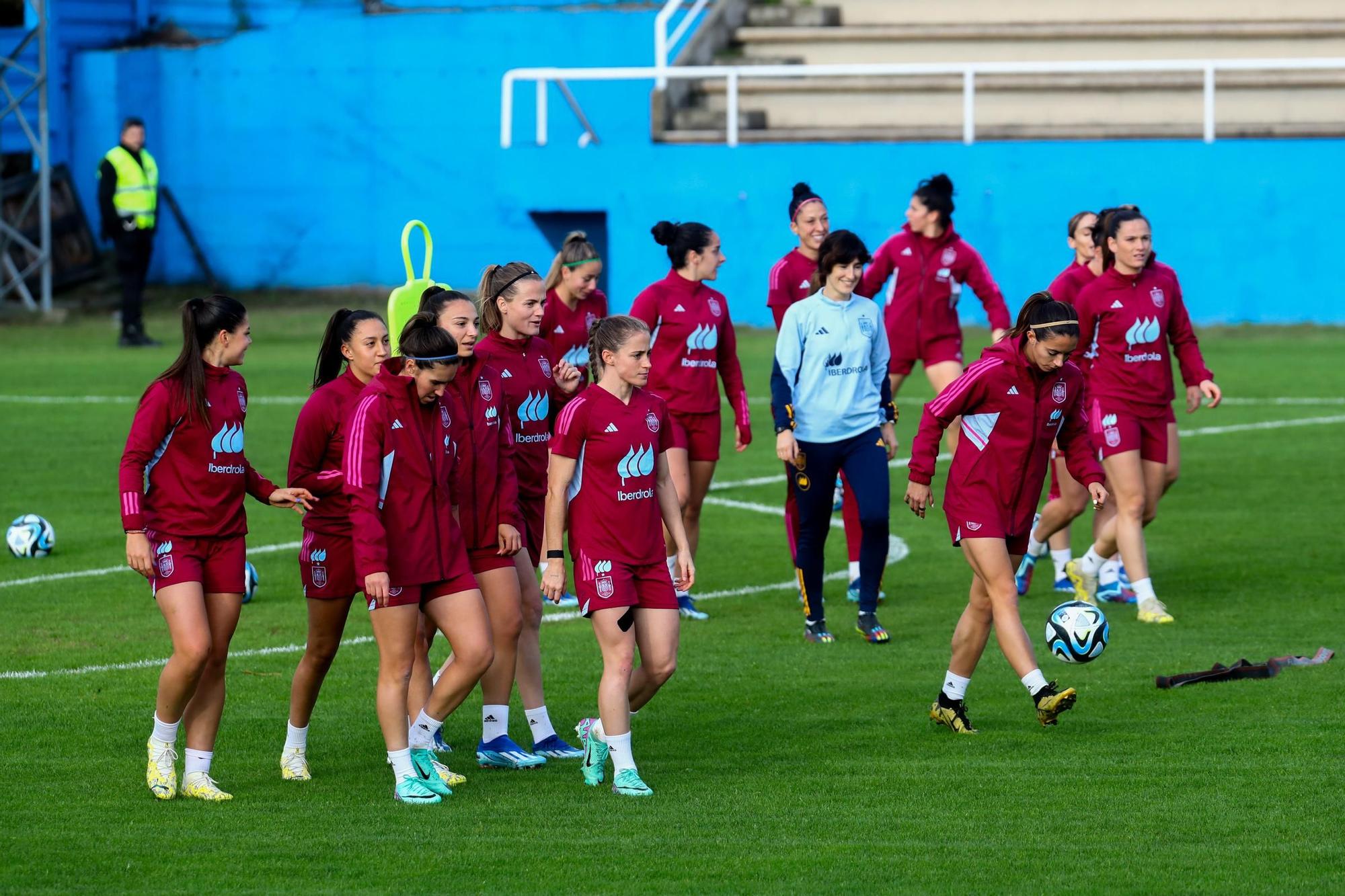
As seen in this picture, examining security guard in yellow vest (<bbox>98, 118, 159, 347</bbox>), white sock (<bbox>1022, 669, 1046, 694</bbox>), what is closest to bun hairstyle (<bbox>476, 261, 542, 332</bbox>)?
white sock (<bbox>1022, 669, 1046, 694</bbox>)

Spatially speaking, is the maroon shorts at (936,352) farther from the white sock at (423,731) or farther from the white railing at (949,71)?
the white railing at (949,71)

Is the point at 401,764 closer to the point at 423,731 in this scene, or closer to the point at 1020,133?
the point at 423,731

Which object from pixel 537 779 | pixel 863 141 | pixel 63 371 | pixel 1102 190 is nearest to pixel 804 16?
pixel 863 141

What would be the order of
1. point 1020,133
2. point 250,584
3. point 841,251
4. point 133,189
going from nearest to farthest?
1. point 841,251
2. point 250,584
3. point 133,189
4. point 1020,133

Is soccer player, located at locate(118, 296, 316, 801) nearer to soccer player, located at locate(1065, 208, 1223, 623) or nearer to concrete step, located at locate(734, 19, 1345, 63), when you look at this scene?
soccer player, located at locate(1065, 208, 1223, 623)

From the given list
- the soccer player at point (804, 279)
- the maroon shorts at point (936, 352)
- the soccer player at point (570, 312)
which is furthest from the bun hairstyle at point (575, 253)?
the maroon shorts at point (936, 352)

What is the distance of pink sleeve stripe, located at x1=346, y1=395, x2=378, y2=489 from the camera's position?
689 cm

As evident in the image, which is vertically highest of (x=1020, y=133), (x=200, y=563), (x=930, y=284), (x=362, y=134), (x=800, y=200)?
(x=362, y=134)

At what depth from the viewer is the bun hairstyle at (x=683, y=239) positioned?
10.7 metres

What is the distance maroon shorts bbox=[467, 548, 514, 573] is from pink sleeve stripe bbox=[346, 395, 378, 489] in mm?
760

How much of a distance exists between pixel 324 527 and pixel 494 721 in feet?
3.48

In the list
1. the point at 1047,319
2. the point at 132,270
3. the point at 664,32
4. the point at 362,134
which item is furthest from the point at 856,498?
the point at 362,134

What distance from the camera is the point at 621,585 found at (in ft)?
23.6

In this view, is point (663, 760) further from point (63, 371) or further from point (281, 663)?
point (63, 371)
